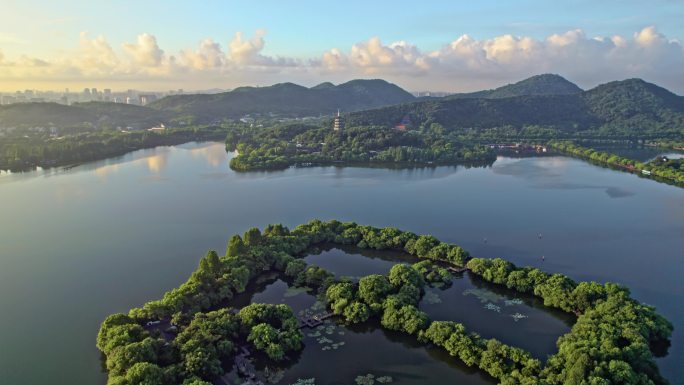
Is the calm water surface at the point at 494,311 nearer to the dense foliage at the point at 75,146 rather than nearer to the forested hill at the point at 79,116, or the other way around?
the dense foliage at the point at 75,146

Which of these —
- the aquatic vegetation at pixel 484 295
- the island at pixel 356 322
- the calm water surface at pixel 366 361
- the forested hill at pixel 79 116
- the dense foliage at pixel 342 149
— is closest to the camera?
the island at pixel 356 322

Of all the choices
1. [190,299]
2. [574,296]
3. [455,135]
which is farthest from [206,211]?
[455,135]

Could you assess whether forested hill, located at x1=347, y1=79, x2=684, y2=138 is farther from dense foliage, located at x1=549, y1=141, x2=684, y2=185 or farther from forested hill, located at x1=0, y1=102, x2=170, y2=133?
forested hill, located at x1=0, y1=102, x2=170, y2=133

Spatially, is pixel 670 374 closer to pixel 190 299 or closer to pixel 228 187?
pixel 190 299

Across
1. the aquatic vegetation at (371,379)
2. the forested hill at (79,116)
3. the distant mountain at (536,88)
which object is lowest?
the aquatic vegetation at (371,379)

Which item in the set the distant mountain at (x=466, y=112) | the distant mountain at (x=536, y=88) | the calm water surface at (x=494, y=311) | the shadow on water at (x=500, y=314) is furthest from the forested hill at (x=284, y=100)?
the shadow on water at (x=500, y=314)

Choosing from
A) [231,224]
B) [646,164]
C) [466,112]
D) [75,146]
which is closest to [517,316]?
[231,224]

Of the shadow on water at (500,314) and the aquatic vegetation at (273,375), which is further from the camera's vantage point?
the shadow on water at (500,314)
